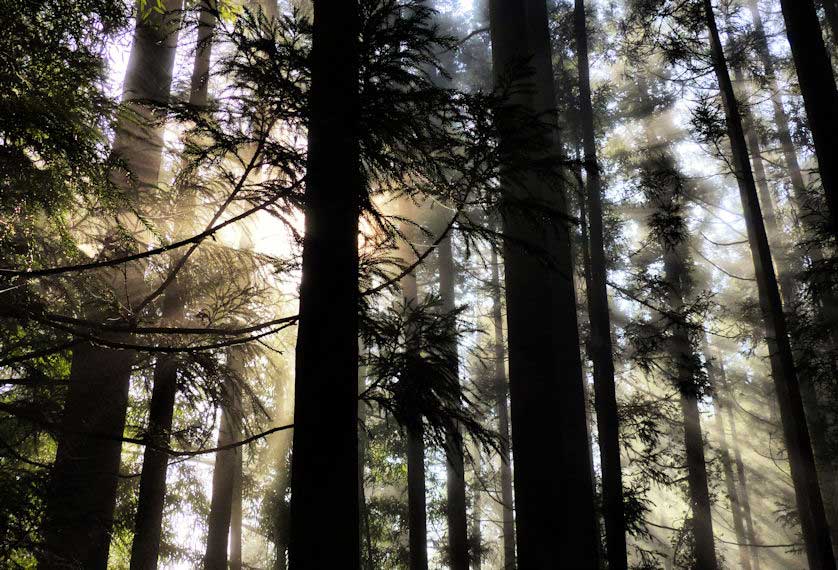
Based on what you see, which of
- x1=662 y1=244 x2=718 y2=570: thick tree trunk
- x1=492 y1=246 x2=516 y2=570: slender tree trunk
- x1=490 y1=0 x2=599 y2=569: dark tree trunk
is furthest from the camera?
x1=492 y1=246 x2=516 y2=570: slender tree trunk

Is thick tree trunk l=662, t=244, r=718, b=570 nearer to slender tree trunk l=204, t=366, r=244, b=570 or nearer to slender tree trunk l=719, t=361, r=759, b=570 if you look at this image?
slender tree trunk l=204, t=366, r=244, b=570

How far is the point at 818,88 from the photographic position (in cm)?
599

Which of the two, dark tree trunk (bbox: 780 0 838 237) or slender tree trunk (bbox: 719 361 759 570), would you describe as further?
slender tree trunk (bbox: 719 361 759 570)

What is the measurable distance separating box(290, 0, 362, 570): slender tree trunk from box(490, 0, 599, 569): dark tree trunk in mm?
1294

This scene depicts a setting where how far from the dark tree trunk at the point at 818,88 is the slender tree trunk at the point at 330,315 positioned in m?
5.42

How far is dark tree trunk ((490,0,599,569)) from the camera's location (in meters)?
4.48

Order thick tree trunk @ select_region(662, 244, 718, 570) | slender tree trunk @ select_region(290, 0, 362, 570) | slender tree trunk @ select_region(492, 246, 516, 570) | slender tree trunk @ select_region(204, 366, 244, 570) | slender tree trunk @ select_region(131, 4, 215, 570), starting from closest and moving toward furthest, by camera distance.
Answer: slender tree trunk @ select_region(290, 0, 362, 570) → slender tree trunk @ select_region(131, 4, 215, 570) → slender tree trunk @ select_region(204, 366, 244, 570) → thick tree trunk @ select_region(662, 244, 718, 570) → slender tree trunk @ select_region(492, 246, 516, 570)

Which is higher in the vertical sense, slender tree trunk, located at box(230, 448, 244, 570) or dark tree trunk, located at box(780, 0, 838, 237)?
dark tree trunk, located at box(780, 0, 838, 237)

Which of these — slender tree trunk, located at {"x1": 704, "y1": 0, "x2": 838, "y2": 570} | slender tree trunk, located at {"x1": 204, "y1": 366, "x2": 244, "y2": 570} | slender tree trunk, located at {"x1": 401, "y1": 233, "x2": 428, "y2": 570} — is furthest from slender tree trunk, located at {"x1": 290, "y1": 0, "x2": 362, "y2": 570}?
slender tree trunk, located at {"x1": 401, "y1": 233, "x2": 428, "y2": 570}

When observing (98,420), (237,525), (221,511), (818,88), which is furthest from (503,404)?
(98,420)

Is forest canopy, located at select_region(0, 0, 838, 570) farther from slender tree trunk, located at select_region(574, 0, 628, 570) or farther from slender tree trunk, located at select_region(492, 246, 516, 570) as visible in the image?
slender tree trunk, located at select_region(492, 246, 516, 570)

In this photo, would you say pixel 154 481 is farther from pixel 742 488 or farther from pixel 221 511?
pixel 742 488

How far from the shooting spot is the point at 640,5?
12195 mm

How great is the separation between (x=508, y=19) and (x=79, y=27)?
13.3 feet
